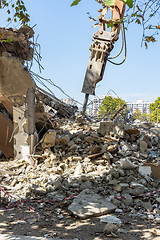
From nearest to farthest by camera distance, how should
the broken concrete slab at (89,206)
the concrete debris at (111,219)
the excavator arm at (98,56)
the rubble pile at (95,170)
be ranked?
1. the concrete debris at (111,219)
2. the broken concrete slab at (89,206)
3. the rubble pile at (95,170)
4. the excavator arm at (98,56)

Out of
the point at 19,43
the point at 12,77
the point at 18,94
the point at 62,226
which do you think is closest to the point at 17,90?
the point at 18,94

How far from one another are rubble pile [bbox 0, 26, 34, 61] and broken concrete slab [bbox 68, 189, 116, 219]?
4.27 m

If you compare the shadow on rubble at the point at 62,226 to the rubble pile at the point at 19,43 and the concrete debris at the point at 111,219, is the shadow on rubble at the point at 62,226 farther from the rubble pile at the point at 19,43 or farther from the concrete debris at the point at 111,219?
the rubble pile at the point at 19,43

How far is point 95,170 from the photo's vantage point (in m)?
6.48

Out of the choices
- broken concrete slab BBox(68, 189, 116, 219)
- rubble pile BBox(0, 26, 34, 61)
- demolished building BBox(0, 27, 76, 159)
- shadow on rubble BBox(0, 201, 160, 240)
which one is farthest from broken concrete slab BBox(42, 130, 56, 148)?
shadow on rubble BBox(0, 201, 160, 240)

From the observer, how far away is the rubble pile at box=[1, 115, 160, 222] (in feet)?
16.9

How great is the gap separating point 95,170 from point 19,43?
422cm

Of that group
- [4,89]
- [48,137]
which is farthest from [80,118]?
[4,89]

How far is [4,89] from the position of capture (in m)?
6.75

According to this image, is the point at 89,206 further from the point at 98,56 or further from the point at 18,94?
the point at 98,56

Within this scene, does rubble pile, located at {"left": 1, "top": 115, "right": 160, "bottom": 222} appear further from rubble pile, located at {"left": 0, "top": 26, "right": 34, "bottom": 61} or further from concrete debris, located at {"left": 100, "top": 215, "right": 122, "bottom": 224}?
rubble pile, located at {"left": 0, "top": 26, "right": 34, "bottom": 61}

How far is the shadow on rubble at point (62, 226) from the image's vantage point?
145 inches

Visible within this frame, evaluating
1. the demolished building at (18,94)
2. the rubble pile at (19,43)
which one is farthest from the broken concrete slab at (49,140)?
the rubble pile at (19,43)

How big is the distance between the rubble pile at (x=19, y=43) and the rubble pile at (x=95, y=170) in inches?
109
